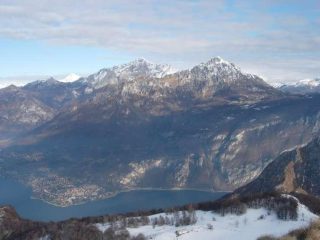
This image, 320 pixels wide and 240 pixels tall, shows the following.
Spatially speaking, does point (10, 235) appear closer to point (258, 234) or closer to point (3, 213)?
point (3, 213)

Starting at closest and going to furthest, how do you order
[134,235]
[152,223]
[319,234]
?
[319,234] < [134,235] < [152,223]

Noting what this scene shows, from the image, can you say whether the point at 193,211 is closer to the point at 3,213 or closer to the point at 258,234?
the point at 258,234

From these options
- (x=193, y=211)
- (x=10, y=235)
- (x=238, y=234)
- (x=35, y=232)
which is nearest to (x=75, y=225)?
(x=35, y=232)

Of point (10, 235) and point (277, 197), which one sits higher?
point (277, 197)

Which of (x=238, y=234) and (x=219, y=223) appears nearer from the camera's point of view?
(x=238, y=234)

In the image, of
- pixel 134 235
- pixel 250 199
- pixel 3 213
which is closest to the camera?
pixel 134 235

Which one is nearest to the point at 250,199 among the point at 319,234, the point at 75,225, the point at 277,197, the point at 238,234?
the point at 277,197
